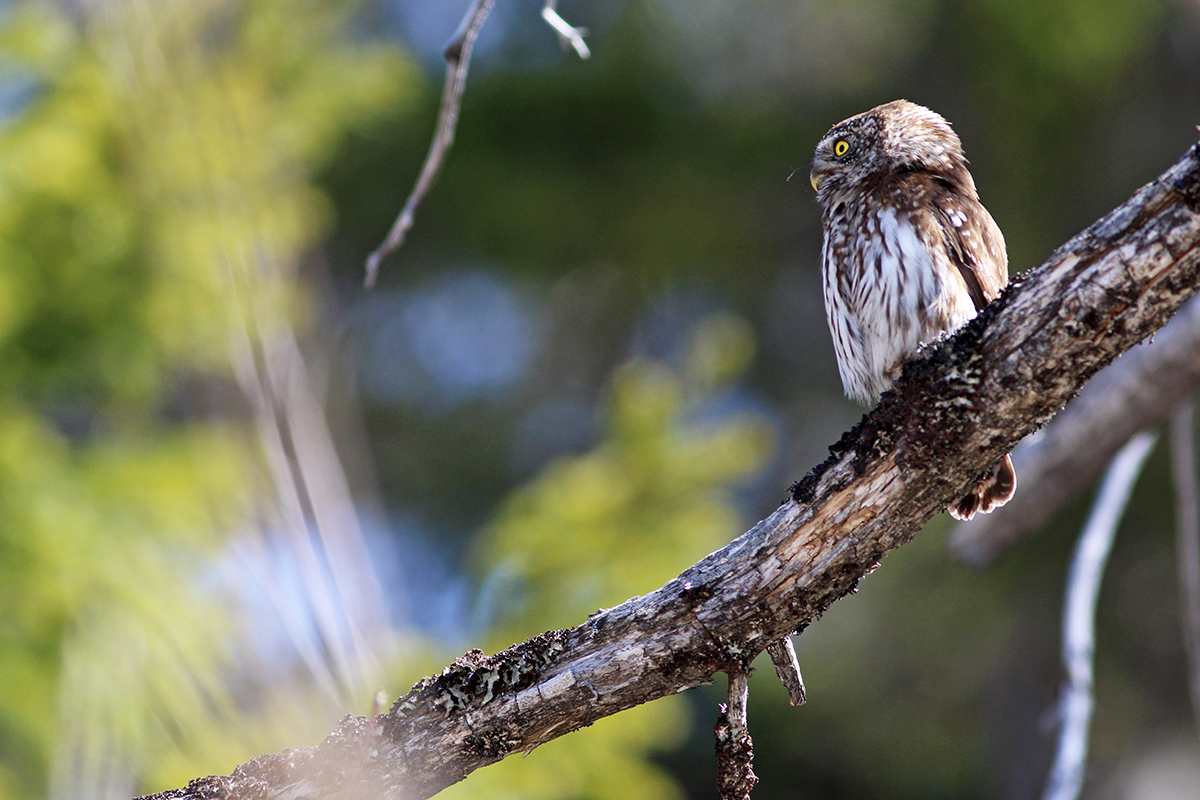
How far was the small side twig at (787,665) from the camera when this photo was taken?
2.24 metres

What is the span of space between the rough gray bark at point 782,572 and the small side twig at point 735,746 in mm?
56

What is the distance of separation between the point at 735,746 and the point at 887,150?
2.02 meters

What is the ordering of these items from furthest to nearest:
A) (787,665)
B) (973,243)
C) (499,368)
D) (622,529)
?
(499,368) < (622,529) < (973,243) < (787,665)

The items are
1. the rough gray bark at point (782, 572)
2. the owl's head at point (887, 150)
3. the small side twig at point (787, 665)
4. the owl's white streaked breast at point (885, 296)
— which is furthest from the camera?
the owl's head at point (887, 150)

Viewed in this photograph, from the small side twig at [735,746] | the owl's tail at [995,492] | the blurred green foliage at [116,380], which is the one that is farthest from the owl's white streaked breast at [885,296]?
the blurred green foliage at [116,380]

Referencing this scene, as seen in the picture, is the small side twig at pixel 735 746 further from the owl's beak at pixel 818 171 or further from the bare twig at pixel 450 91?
the owl's beak at pixel 818 171

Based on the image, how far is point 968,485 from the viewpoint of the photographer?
6.93 feet

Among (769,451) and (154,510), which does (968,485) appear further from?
(154,510)

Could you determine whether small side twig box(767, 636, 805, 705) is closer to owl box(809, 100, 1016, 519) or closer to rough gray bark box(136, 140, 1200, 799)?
rough gray bark box(136, 140, 1200, 799)

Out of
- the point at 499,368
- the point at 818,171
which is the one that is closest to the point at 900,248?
the point at 818,171

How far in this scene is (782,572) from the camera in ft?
7.02

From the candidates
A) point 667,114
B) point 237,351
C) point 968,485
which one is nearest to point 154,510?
point 237,351

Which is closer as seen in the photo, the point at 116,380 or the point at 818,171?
the point at 818,171

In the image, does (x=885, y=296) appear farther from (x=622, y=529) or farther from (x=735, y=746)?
(x=622, y=529)
